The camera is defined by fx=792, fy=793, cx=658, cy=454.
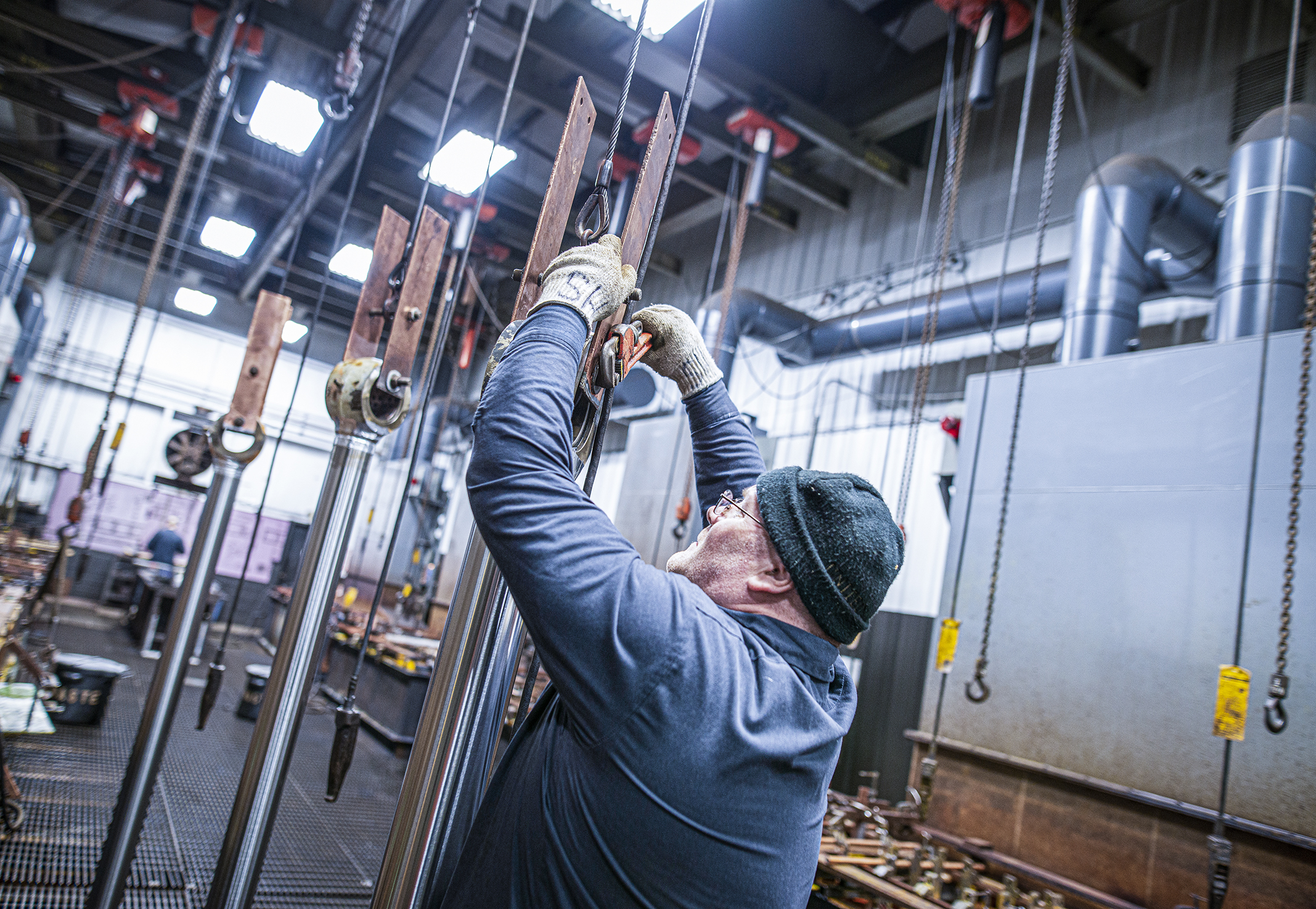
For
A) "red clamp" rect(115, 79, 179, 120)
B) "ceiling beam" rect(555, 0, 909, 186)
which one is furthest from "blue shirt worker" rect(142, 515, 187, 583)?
"ceiling beam" rect(555, 0, 909, 186)

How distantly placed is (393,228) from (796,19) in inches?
222

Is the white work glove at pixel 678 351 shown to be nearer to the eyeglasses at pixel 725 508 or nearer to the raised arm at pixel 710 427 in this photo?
the raised arm at pixel 710 427

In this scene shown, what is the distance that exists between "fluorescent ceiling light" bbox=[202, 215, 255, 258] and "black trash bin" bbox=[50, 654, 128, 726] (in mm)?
8420

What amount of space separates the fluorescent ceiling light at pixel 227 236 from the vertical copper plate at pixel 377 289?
1144 centimetres

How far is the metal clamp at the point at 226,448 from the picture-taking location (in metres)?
2.02

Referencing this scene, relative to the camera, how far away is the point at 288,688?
167 centimetres

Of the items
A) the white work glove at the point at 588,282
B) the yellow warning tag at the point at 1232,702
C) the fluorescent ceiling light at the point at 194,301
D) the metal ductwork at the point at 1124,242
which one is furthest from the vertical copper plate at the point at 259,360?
the fluorescent ceiling light at the point at 194,301

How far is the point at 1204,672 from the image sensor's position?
3.55m

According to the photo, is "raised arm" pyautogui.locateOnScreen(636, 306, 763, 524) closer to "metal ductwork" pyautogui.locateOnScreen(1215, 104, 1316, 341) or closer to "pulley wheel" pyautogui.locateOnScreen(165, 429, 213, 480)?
"pulley wheel" pyautogui.locateOnScreen(165, 429, 213, 480)

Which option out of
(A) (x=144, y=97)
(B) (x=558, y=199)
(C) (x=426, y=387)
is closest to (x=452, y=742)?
(B) (x=558, y=199)

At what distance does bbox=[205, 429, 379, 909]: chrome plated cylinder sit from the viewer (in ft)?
5.38

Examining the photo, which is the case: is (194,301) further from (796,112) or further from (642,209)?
(642,209)

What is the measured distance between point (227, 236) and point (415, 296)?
480 inches

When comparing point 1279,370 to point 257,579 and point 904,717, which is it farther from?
point 257,579
